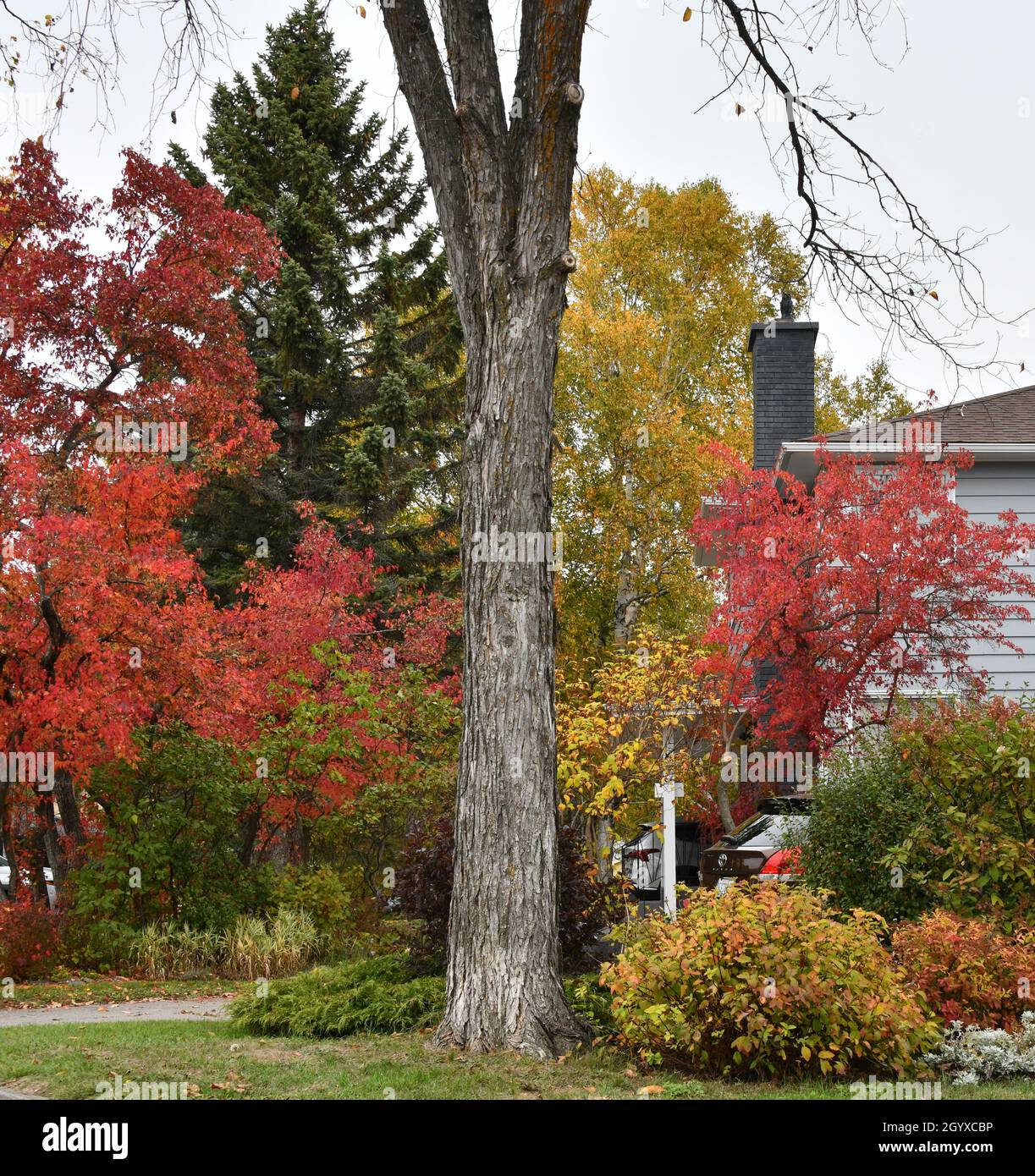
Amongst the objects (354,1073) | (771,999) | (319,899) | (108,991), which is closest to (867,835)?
(771,999)

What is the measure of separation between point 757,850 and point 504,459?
223 inches

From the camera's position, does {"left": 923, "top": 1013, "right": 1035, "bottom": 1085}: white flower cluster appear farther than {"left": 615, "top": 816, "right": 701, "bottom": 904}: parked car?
No

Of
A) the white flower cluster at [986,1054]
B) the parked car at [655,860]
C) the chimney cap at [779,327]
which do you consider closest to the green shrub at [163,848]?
the parked car at [655,860]

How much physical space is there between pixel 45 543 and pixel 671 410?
16.6 metres

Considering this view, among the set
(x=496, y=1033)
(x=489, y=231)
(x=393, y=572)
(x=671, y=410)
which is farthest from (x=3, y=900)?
(x=671, y=410)

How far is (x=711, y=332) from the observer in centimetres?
2795

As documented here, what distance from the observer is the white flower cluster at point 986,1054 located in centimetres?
631

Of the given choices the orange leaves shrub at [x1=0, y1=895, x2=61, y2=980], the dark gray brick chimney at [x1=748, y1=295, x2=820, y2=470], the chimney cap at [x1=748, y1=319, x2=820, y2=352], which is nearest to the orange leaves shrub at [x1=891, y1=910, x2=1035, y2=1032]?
the orange leaves shrub at [x1=0, y1=895, x2=61, y2=980]

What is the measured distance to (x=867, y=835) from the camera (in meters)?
8.61

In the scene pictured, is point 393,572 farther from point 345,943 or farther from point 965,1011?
point 965,1011

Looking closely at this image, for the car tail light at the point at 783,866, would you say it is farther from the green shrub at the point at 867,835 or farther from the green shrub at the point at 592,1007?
the green shrub at the point at 592,1007

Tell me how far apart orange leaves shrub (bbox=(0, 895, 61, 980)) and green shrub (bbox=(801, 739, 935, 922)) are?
299 inches

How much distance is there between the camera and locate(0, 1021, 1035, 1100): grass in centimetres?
592

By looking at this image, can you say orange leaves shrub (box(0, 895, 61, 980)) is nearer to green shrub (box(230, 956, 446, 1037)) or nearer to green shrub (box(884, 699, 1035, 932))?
green shrub (box(230, 956, 446, 1037))
